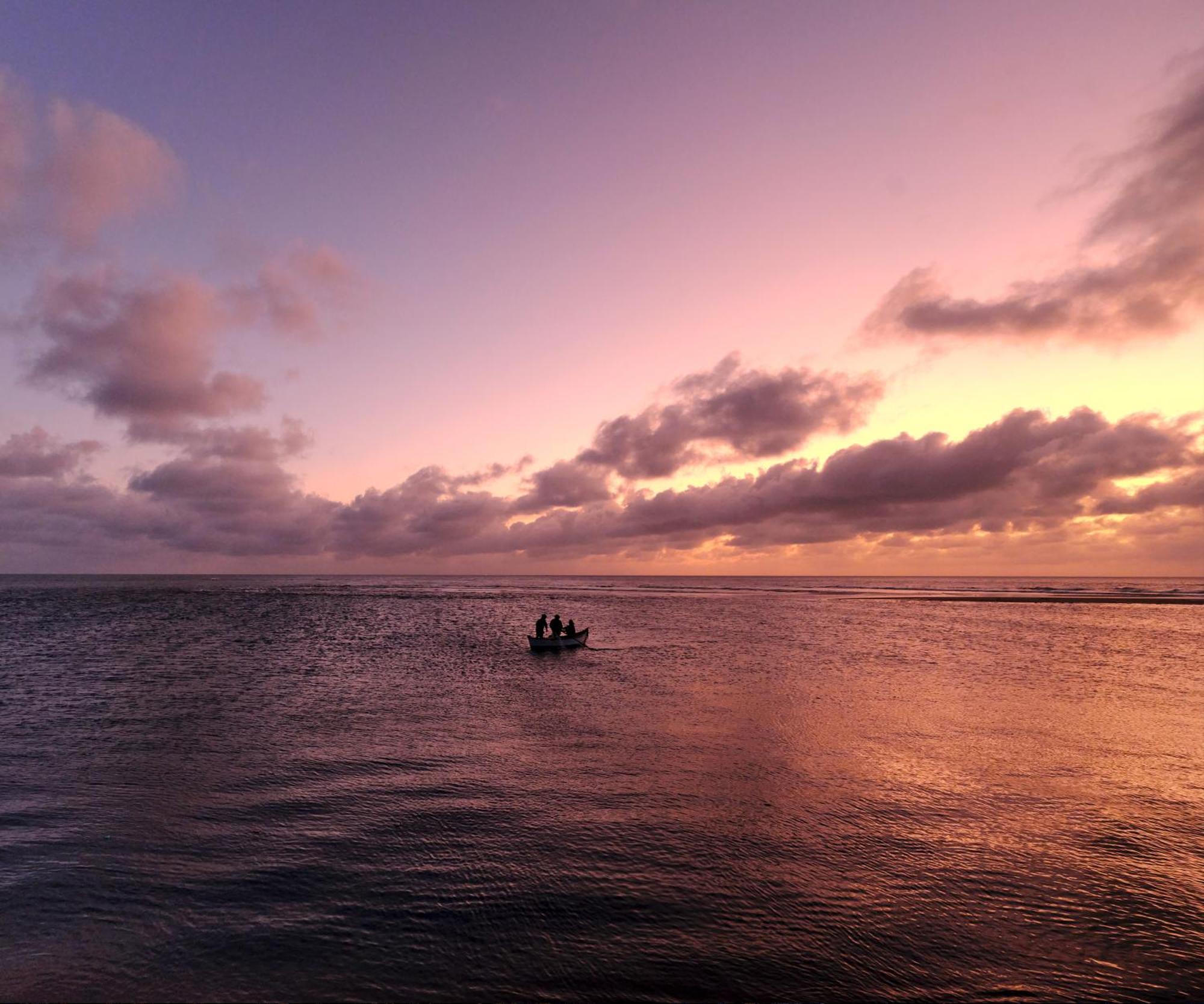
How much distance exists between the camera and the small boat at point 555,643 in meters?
46.0

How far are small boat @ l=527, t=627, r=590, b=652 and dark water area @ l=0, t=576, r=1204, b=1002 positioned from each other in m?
12.8

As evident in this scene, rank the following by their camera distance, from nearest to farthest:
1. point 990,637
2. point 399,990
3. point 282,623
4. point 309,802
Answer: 1. point 399,990
2. point 309,802
3. point 990,637
4. point 282,623

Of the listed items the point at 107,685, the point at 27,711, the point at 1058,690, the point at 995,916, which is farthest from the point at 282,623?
the point at 995,916

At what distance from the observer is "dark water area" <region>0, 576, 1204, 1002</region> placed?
886 cm

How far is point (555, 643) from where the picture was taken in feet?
152

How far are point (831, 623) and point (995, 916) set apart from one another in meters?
63.7

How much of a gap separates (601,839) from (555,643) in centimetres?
3338

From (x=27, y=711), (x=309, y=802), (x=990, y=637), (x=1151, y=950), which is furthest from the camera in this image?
(x=990, y=637)

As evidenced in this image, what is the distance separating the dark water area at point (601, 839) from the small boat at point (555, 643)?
1283 centimetres

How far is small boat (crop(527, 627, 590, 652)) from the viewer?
46000 millimetres

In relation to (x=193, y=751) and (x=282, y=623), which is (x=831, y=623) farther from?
(x=193, y=751)

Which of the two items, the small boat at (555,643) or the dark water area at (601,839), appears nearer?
the dark water area at (601,839)

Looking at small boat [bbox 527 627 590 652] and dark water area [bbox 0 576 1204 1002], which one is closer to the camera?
dark water area [bbox 0 576 1204 1002]

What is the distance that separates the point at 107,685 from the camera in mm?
31000
